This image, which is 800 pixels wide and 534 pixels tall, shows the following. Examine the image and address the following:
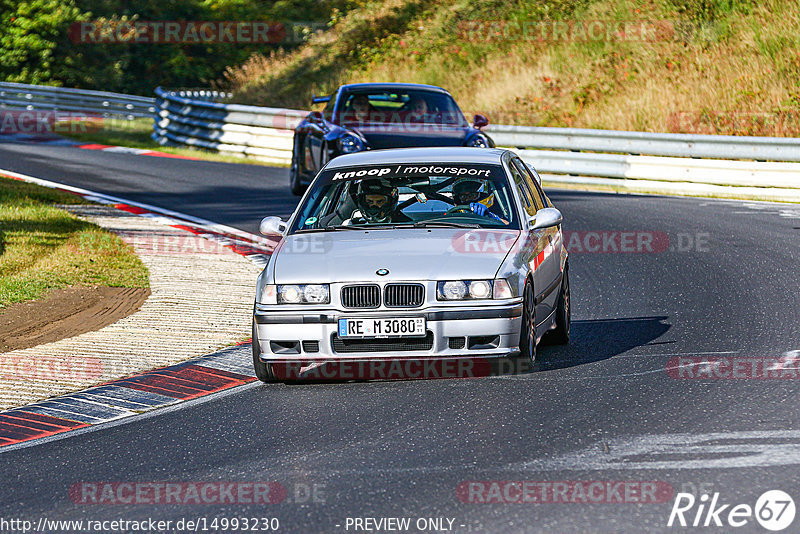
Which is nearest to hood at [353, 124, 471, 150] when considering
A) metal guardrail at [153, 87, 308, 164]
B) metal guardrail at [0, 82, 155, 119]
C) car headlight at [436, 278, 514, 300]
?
metal guardrail at [153, 87, 308, 164]

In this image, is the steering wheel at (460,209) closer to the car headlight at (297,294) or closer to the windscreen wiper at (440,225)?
the windscreen wiper at (440,225)

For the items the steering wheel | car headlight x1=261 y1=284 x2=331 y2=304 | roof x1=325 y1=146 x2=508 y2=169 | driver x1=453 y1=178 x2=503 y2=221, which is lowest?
car headlight x1=261 y1=284 x2=331 y2=304

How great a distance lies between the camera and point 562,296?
943 centimetres

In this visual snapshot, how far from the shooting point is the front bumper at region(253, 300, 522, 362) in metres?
7.71

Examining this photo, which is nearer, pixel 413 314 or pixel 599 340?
pixel 413 314

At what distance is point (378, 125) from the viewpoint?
57.5 feet

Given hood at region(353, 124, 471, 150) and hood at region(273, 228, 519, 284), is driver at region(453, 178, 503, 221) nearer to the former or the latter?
hood at region(273, 228, 519, 284)

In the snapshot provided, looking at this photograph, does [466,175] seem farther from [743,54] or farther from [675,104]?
[743,54]

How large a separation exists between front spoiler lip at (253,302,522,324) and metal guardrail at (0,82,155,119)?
28881 mm

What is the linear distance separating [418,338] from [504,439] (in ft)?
4.26

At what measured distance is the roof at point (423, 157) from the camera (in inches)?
367

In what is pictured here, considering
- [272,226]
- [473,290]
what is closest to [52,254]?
[272,226]

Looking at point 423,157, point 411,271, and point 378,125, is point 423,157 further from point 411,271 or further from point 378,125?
point 378,125

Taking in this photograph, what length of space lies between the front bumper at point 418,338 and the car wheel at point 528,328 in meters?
0.08
